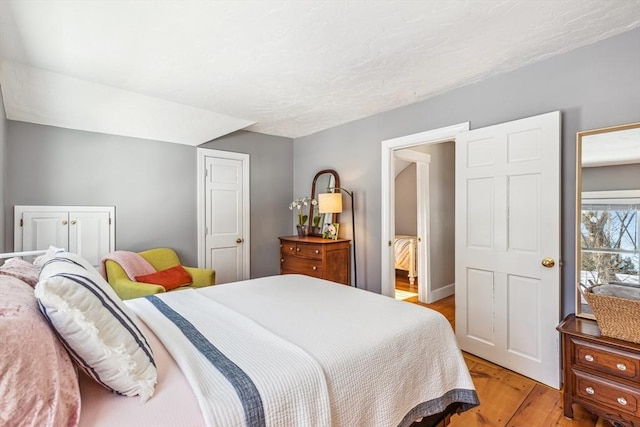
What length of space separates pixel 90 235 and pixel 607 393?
14.0ft

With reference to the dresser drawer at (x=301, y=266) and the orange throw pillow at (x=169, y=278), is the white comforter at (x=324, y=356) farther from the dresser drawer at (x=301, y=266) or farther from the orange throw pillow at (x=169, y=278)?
the dresser drawer at (x=301, y=266)

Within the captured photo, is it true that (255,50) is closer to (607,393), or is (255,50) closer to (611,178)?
(611,178)

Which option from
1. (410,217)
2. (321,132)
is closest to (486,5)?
(321,132)

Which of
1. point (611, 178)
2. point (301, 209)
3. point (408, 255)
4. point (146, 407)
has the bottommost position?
point (408, 255)

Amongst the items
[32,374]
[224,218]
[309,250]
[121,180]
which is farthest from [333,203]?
[32,374]

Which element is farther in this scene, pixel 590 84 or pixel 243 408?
pixel 590 84

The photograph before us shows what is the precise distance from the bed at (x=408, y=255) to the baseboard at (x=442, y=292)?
2.12ft

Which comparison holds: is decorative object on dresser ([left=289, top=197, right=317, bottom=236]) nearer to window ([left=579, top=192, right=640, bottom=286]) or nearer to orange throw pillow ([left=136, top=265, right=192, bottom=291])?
orange throw pillow ([left=136, top=265, right=192, bottom=291])

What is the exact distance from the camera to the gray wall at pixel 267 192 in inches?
169

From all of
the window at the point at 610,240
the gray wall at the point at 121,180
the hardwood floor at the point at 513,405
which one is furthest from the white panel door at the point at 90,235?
the window at the point at 610,240

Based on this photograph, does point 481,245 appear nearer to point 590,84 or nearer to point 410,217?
point 590,84

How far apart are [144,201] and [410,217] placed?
427cm

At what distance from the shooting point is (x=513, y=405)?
2010 millimetres

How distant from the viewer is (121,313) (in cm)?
100
